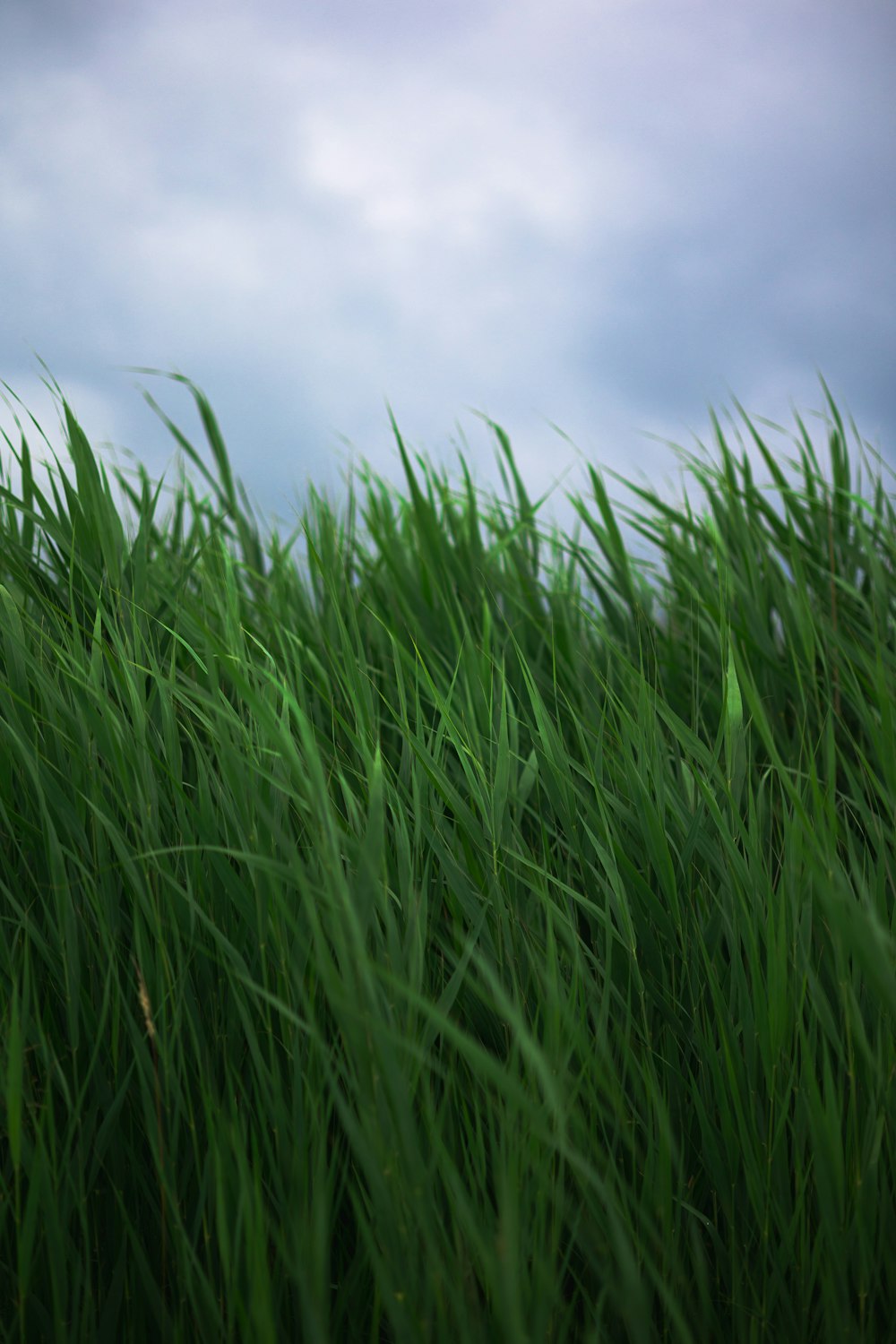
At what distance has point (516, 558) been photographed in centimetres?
184

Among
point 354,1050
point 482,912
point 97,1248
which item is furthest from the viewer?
point 482,912

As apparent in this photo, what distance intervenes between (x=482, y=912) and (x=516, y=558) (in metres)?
1.13

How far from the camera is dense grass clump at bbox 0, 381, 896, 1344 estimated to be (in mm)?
611

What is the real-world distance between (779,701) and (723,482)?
0.52 metres

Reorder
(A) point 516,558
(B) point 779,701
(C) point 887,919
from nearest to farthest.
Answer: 1. (C) point 887,919
2. (B) point 779,701
3. (A) point 516,558

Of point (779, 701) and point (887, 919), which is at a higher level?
point (779, 701)

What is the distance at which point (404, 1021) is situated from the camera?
2.33 ft

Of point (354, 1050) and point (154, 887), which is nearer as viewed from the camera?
point (354, 1050)

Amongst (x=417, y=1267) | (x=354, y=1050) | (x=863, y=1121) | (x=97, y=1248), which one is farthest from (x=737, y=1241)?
(x=97, y=1248)

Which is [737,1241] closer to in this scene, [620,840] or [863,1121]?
[863,1121]

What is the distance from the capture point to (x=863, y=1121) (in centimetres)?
77

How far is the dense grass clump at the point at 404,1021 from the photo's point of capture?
0.61 metres

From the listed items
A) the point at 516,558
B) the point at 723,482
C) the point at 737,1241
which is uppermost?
the point at 723,482

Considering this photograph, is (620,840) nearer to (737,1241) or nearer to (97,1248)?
(737,1241)
